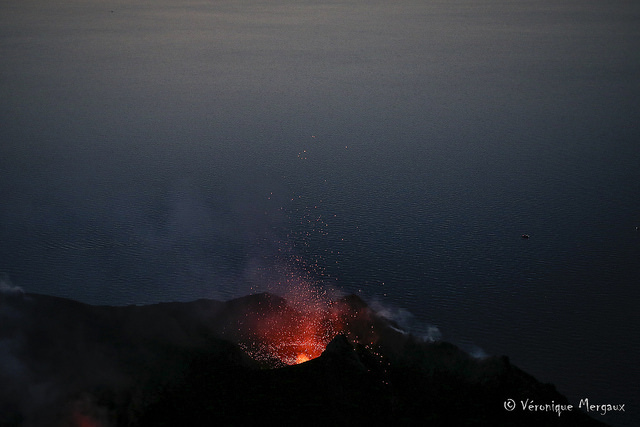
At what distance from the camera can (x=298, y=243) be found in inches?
2397

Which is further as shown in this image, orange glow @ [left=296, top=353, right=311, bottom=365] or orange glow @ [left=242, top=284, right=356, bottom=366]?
orange glow @ [left=242, top=284, right=356, bottom=366]

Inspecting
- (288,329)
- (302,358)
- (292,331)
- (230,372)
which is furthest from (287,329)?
(230,372)

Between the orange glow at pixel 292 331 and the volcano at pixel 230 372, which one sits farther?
the orange glow at pixel 292 331

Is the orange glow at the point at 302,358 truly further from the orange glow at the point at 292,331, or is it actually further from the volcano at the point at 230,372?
the volcano at the point at 230,372

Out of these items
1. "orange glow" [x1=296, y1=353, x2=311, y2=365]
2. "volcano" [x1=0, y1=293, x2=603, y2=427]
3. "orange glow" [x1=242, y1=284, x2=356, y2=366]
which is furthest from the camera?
"orange glow" [x1=242, y1=284, x2=356, y2=366]

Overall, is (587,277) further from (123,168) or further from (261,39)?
(261,39)

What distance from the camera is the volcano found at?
32.6 m

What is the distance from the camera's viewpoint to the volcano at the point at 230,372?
32.6 meters

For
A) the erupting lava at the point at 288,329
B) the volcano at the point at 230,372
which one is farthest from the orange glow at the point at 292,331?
the volcano at the point at 230,372

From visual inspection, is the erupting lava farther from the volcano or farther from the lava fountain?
the volcano

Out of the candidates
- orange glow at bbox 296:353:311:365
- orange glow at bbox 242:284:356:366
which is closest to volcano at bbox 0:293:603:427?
orange glow at bbox 242:284:356:366

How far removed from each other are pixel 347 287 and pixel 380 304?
3.84m

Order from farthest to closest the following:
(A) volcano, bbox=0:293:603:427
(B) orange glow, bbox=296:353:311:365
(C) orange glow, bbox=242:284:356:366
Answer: (C) orange glow, bbox=242:284:356:366
(B) orange glow, bbox=296:353:311:365
(A) volcano, bbox=0:293:603:427

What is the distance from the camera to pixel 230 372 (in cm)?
3706
